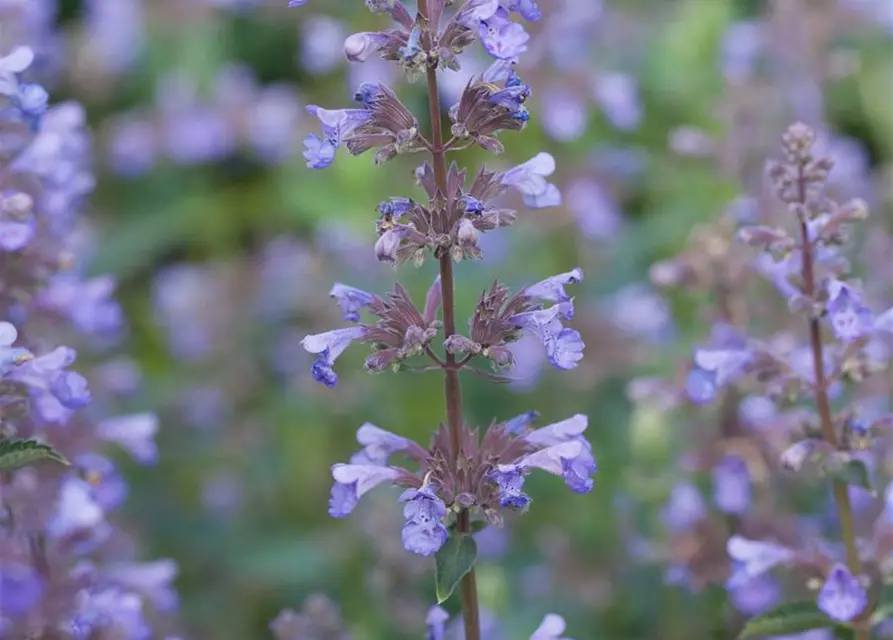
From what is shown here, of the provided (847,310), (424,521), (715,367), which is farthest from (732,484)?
(424,521)

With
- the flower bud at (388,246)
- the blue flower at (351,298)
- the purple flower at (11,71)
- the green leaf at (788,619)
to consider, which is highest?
the purple flower at (11,71)

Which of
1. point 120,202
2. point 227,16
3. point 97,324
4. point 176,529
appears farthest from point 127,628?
point 227,16

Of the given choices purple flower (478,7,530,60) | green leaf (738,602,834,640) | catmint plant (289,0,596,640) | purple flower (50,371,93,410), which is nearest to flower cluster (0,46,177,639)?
purple flower (50,371,93,410)

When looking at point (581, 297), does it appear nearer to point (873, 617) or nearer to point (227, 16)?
point (873, 617)

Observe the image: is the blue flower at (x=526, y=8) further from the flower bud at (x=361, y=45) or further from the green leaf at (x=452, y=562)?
the green leaf at (x=452, y=562)

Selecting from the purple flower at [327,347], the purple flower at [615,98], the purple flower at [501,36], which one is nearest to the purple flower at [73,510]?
the purple flower at [327,347]

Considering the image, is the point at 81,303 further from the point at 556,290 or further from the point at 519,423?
the point at 556,290
